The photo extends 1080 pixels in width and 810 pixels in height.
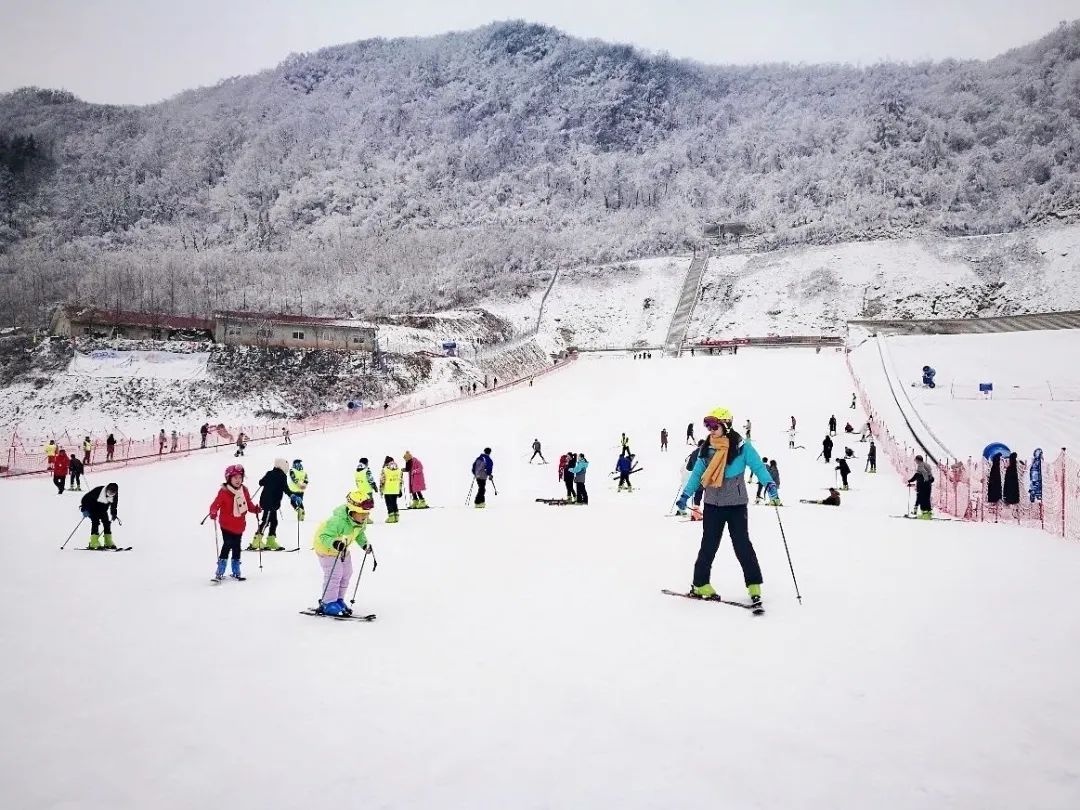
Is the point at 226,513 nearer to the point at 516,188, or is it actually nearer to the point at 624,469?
the point at 624,469

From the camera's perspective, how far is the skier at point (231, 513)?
977cm

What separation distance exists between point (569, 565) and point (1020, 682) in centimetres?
537

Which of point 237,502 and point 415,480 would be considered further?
point 415,480

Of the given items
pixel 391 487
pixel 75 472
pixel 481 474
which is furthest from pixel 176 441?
pixel 391 487

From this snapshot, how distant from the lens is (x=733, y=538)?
24.9 ft

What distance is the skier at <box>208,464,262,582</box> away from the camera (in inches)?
384

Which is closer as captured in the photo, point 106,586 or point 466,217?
point 106,586

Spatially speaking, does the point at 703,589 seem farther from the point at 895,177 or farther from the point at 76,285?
the point at 895,177

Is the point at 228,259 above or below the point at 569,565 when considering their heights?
above

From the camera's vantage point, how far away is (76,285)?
109 m

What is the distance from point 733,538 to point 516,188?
164 m

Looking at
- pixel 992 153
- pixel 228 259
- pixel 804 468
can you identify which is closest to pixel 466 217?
pixel 228 259

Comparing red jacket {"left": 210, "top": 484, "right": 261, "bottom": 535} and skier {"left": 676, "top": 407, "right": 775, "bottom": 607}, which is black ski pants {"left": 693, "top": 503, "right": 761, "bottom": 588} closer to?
skier {"left": 676, "top": 407, "right": 775, "bottom": 607}

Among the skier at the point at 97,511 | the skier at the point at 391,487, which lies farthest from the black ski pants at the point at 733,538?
the skier at the point at 97,511
